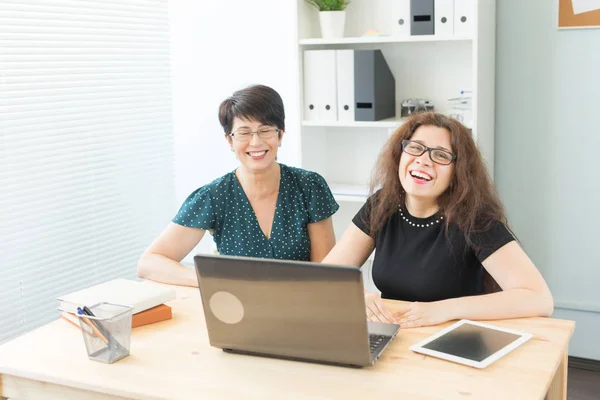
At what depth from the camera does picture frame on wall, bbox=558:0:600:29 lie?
3.06 meters

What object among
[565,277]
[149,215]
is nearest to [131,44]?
[149,215]

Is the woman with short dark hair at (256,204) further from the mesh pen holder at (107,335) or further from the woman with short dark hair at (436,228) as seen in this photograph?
the mesh pen holder at (107,335)

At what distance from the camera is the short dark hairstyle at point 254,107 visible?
242 cm

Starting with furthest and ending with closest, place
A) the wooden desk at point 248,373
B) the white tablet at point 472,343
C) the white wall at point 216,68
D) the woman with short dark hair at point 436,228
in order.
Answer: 1. the white wall at point 216,68
2. the woman with short dark hair at point 436,228
3. the white tablet at point 472,343
4. the wooden desk at point 248,373

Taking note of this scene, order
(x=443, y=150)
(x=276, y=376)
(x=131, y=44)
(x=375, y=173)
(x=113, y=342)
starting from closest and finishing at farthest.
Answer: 1. (x=276, y=376)
2. (x=113, y=342)
3. (x=443, y=150)
4. (x=375, y=173)
5. (x=131, y=44)

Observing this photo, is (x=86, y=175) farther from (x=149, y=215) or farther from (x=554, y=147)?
(x=554, y=147)

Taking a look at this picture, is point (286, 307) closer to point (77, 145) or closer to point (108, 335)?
point (108, 335)

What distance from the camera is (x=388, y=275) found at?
2.21 meters

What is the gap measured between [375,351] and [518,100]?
1.93m

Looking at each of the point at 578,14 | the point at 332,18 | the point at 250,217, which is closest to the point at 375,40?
the point at 332,18

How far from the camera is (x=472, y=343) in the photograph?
67.9 inches

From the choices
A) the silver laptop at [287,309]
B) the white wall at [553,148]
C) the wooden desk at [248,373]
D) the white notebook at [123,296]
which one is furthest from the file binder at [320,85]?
the silver laptop at [287,309]

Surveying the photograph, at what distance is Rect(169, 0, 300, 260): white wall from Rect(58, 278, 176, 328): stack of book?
178cm

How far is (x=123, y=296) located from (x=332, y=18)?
1758 mm
